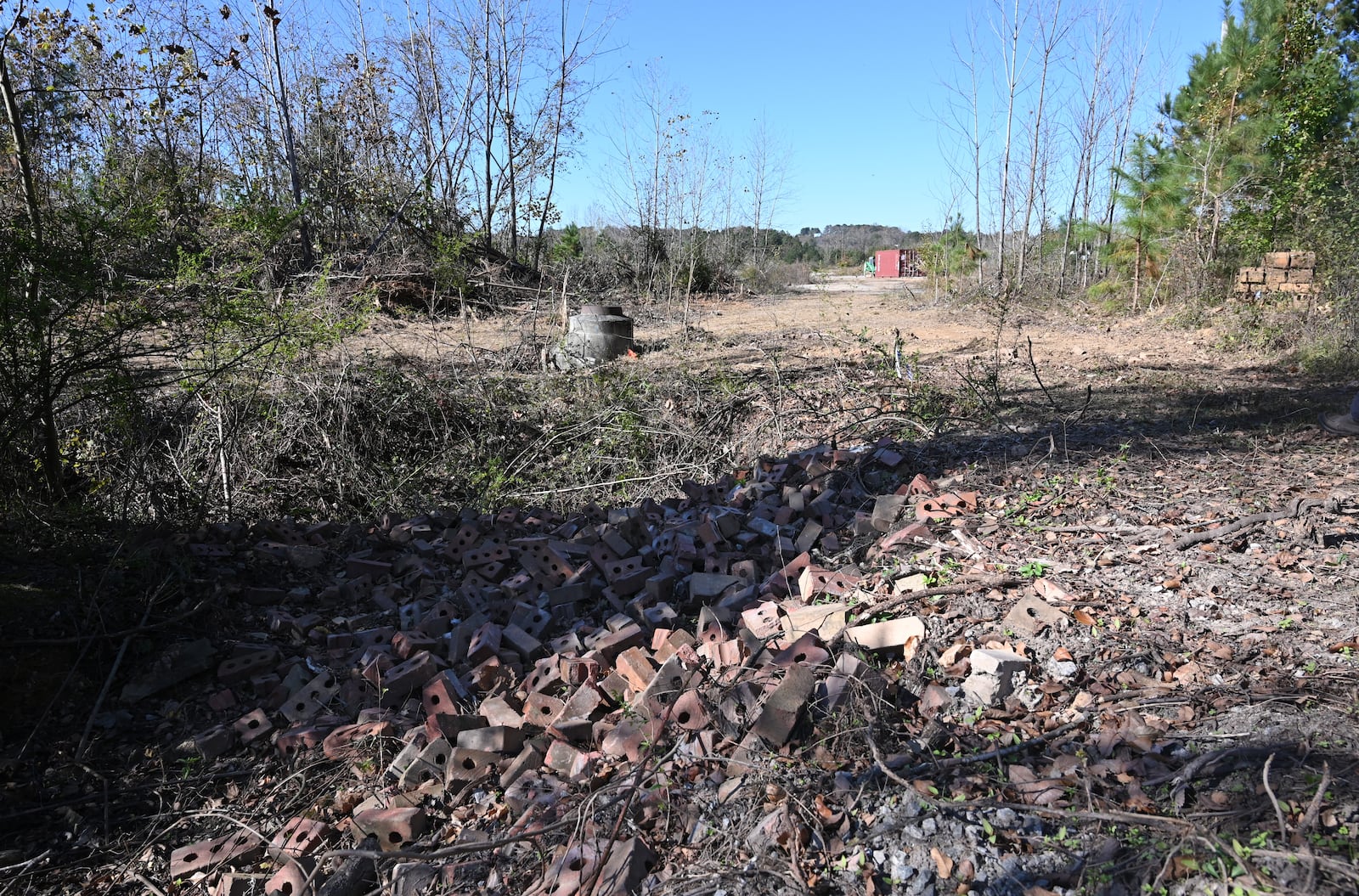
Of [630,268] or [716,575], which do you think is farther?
[630,268]

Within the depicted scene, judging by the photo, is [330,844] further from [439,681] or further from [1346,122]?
[1346,122]

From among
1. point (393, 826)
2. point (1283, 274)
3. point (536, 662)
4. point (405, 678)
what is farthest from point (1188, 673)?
point (1283, 274)

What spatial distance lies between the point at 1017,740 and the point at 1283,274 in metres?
11.8

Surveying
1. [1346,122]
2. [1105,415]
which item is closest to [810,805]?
[1105,415]

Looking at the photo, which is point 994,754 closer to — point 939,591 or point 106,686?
point 939,591

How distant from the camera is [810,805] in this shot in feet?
7.07

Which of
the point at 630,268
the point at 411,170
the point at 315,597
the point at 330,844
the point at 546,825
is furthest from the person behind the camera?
the point at 630,268

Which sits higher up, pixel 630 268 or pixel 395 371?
pixel 630 268

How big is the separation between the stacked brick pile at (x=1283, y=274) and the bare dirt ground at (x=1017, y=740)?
303 inches

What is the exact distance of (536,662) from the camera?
3189mm

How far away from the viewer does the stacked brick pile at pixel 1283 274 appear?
10.9 metres

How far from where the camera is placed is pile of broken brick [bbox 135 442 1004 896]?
2.41m

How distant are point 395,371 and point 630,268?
40.2ft

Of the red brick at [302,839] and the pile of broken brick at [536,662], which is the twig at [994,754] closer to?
the pile of broken brick at [536,662]
